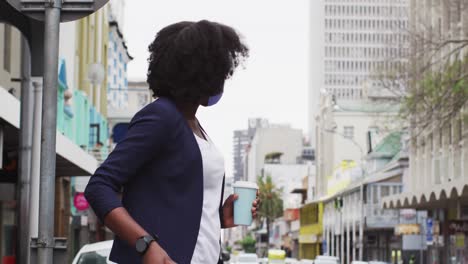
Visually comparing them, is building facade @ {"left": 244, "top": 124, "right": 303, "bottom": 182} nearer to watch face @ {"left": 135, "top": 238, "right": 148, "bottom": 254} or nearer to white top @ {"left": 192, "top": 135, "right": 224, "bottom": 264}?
white top @ {"left": 192, "top": 135, "right": 224, "bottom": 264}

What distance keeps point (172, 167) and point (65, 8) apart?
1999mm

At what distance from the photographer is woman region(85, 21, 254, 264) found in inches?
143

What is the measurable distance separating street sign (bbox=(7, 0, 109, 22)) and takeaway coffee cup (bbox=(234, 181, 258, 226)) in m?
1.61

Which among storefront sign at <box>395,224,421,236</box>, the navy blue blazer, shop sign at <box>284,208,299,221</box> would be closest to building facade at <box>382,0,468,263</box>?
storefront sign at <box>395,224,421,236</box>

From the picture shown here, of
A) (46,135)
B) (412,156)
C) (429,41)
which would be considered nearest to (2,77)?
(429,41)

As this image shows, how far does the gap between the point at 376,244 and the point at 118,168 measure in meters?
74.9

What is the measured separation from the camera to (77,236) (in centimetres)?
4038

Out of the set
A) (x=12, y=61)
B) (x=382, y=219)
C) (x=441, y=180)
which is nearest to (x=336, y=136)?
(x=382, y=219)

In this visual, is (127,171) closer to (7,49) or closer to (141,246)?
(141,246)

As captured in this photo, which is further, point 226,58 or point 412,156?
point 412,156

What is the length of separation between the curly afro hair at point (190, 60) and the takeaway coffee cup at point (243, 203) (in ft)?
1.46

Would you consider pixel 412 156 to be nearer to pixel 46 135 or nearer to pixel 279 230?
pixel 46 135

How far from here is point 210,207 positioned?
12.7ft

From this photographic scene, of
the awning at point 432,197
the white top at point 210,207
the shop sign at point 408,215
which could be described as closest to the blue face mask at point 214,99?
the white top at point 210,207
